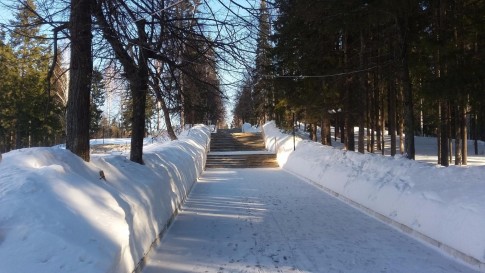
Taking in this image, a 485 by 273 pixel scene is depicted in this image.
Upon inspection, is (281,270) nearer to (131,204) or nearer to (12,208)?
(131,204)

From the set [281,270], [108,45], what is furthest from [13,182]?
[108,45]

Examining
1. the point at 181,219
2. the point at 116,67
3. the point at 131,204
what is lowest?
the point at 181,219

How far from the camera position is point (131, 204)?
20.1 feet

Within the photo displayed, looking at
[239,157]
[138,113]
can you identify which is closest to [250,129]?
[239,157]

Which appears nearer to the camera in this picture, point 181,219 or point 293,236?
point 293,236

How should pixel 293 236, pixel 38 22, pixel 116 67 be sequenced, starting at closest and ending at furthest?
pixel 38 22
pixel 293 236
pixel 116 67

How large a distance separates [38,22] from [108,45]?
1521 millimetres

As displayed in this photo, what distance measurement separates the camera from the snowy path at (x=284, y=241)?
20.2 ft

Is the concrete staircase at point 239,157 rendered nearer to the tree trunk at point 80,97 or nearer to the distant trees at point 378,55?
the distant trees at point 378,55

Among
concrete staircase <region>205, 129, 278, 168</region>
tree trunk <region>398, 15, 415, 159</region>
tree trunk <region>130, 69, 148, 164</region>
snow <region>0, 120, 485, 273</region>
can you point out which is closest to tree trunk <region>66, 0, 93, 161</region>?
snow <region>0, 120, 485, 273</region>

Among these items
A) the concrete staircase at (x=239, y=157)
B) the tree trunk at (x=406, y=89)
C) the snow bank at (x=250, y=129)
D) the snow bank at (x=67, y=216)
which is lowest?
the concrete staircase at (x=239, y=157)

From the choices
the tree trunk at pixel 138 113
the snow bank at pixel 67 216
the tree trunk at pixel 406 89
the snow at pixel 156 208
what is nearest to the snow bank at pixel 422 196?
the snow at pixel 156 208

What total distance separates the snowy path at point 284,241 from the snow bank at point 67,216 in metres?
0.90

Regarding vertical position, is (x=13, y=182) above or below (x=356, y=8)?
below
